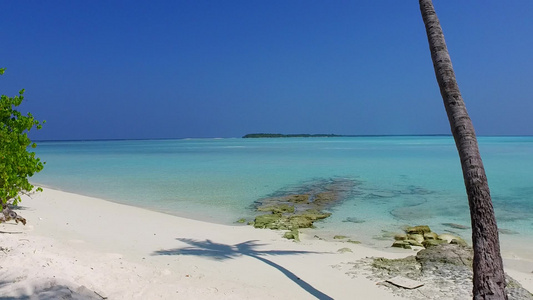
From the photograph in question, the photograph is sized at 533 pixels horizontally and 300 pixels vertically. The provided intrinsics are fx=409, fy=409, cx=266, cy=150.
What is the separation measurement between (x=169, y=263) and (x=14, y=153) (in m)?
4.18

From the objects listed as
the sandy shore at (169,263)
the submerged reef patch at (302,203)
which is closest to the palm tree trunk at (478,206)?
the sandy shore at (169,263)

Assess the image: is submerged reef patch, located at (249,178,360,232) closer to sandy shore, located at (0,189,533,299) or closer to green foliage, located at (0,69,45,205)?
sandy shore, located at (0,189,533,299)

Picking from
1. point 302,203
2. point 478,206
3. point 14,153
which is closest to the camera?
point 478,206

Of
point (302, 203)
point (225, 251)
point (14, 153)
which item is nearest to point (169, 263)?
point (225, 251)

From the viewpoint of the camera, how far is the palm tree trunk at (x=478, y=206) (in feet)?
15.4

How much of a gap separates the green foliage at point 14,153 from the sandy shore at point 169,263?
88 centimetres

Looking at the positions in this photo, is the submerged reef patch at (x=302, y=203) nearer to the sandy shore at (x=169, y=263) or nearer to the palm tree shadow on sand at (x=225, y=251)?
the sandy shore at (x=169, y=263)

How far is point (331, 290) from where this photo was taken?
643 cm

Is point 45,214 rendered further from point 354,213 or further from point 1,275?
point 354,213

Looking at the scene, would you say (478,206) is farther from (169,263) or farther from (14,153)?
(14,153)

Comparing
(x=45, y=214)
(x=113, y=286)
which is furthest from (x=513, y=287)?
(x=45, y=214)

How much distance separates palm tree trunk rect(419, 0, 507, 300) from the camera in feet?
15.4

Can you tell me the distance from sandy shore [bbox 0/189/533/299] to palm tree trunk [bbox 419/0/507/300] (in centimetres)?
170

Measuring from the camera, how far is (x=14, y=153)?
8.52 m
